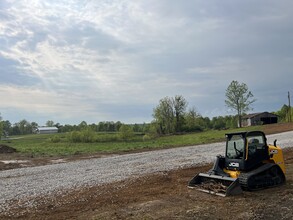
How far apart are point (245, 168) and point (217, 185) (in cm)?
103

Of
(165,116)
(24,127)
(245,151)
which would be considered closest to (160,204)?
(245,151)

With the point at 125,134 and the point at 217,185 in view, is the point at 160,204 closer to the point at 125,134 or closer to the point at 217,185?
the point at 217,185

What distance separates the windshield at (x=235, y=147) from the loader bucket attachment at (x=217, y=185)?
95 cm

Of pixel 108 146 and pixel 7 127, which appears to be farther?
pixel 7 127

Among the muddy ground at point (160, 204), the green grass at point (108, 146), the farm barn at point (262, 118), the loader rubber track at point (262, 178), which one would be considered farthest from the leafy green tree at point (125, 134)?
the loader rubber track at point (262, 178)

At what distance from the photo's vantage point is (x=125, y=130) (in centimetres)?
6931

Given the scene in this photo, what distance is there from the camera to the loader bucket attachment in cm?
927

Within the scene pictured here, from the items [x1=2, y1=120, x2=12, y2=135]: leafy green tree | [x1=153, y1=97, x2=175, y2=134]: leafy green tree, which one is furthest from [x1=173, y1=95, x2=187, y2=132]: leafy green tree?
[x1=2, y1=120, x2=12, y2=135]: leafy green tree

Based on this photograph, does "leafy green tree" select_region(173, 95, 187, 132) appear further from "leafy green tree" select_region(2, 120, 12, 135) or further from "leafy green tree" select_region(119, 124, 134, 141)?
"leafy green tree" select_region(2, 120, 12, 135)

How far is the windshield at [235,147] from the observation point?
10312 millimetres

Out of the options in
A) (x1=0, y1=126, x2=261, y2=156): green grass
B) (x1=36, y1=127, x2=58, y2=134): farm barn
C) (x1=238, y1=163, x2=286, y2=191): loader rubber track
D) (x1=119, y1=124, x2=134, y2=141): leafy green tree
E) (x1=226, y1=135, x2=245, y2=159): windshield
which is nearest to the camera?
(x1=238, y1=163, x2=286, y2=191): loader rubber track

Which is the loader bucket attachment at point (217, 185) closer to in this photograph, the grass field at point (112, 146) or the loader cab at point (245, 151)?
the loader cab at point (245, 151)

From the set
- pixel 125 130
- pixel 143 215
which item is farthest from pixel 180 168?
pixel 125 130

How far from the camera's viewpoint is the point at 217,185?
32.6 ft
